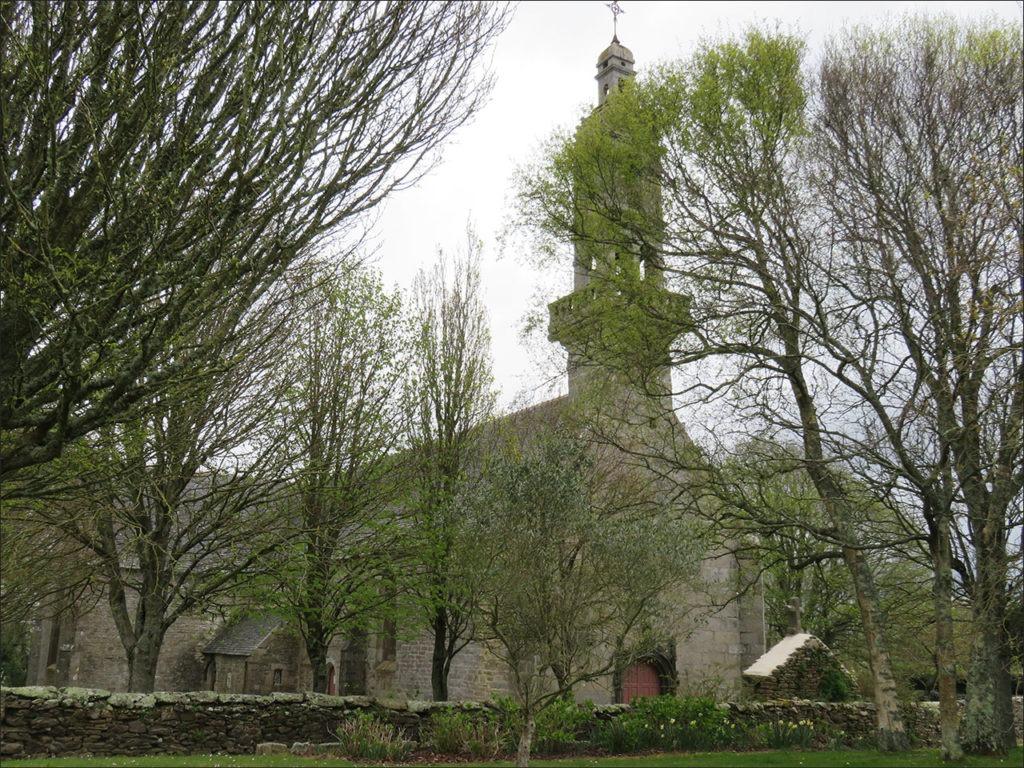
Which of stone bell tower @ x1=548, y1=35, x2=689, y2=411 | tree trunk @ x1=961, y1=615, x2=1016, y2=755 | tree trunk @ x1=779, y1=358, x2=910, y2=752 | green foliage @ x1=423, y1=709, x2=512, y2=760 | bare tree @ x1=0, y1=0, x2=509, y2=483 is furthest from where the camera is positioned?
stone bell tower @ x1=548, y1=35, x2=689, y2=411

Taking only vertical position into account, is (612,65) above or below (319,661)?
above

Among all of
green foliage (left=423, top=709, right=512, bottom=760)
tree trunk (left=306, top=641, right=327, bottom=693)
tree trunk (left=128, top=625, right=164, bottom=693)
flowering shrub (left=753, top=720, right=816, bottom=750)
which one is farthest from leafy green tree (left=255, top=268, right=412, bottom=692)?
flowering shrub (left=753, top=720, right=816, bottom=750)

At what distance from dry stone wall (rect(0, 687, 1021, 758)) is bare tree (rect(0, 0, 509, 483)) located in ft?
22.8

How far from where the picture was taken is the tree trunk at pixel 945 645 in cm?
1142

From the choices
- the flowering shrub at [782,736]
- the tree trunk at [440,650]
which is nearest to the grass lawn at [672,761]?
the flowering shrub at [782,736]

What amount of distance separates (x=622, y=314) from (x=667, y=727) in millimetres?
7173

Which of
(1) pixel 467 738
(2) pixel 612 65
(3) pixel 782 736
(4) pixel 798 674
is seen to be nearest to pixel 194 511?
(1) pixel 467 738

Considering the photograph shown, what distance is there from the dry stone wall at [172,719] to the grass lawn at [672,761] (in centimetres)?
99

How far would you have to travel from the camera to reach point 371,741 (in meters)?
12.4

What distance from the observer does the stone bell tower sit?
1463cm

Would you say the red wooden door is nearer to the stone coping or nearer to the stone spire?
the stone coping

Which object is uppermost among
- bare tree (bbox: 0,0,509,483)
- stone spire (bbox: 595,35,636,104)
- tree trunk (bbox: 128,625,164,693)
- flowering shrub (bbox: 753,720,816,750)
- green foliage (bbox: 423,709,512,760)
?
stone spire (bbox: 595,35,636,104)

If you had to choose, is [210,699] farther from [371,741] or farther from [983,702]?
[983,702]

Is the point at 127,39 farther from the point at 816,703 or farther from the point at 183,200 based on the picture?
the point at 816,703
